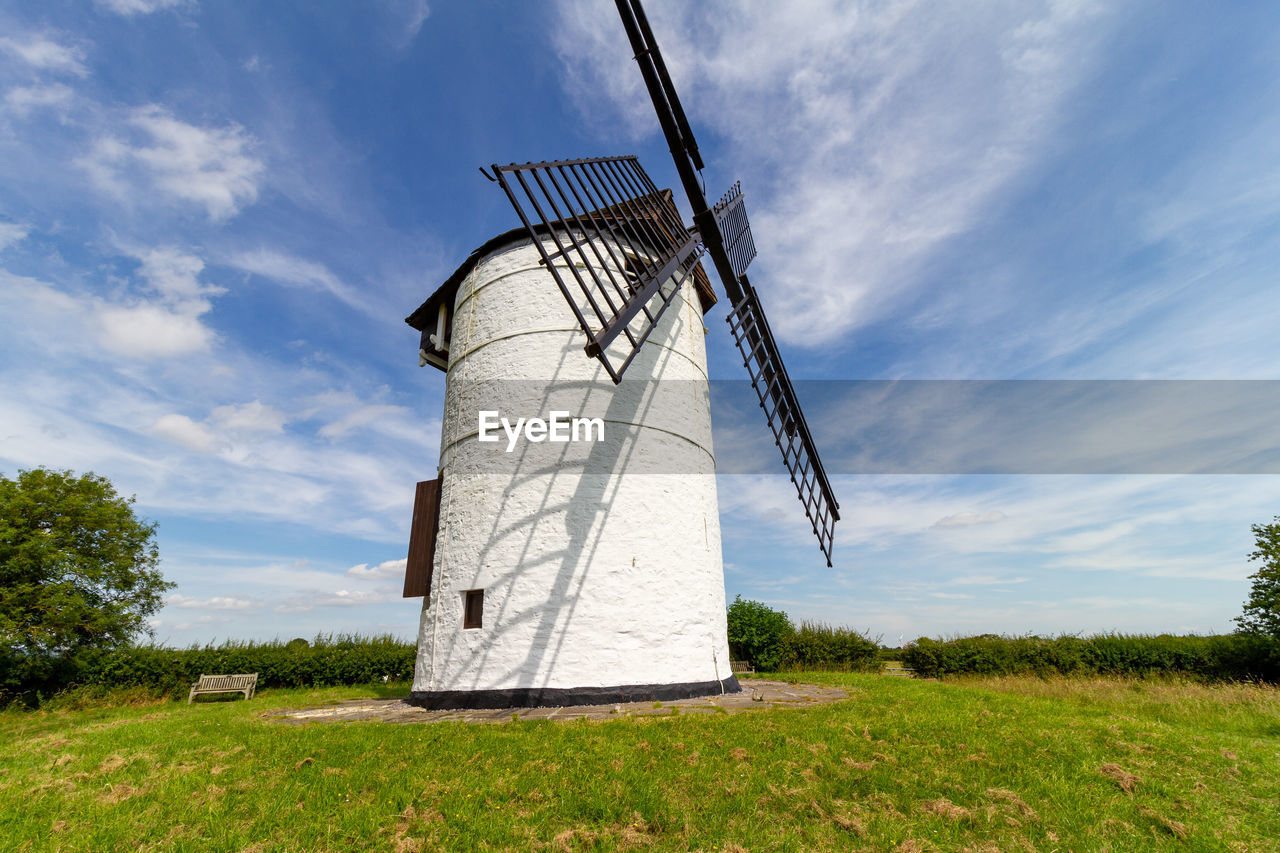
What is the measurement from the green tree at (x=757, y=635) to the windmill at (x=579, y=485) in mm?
7071

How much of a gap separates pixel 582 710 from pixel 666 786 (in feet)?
12.9

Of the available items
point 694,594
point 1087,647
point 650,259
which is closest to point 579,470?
point 694,594

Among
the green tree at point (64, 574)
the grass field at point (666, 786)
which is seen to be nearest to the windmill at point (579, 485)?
the grass field at point (666, 786)

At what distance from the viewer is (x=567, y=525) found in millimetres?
9914

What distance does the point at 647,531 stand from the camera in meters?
10.3

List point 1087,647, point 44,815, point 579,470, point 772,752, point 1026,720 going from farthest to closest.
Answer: point 1087,647 < point 579,470 < point 1026,720 < point 772,752 < point 44,815

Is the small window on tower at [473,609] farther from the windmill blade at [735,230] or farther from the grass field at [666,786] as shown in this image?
the windmill blade at [735,230]

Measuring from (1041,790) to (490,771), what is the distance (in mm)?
4901

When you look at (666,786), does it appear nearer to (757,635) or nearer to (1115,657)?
(757,635)

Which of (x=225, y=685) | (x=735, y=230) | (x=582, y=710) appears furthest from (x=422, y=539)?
(x=735, y=230)

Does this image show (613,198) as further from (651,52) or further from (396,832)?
(396,832)

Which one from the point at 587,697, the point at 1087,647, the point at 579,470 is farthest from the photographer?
the point at 1087,647

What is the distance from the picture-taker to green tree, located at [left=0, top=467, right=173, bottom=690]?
15.1 metres

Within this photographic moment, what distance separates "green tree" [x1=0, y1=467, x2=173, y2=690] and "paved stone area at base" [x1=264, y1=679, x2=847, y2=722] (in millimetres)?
10666
